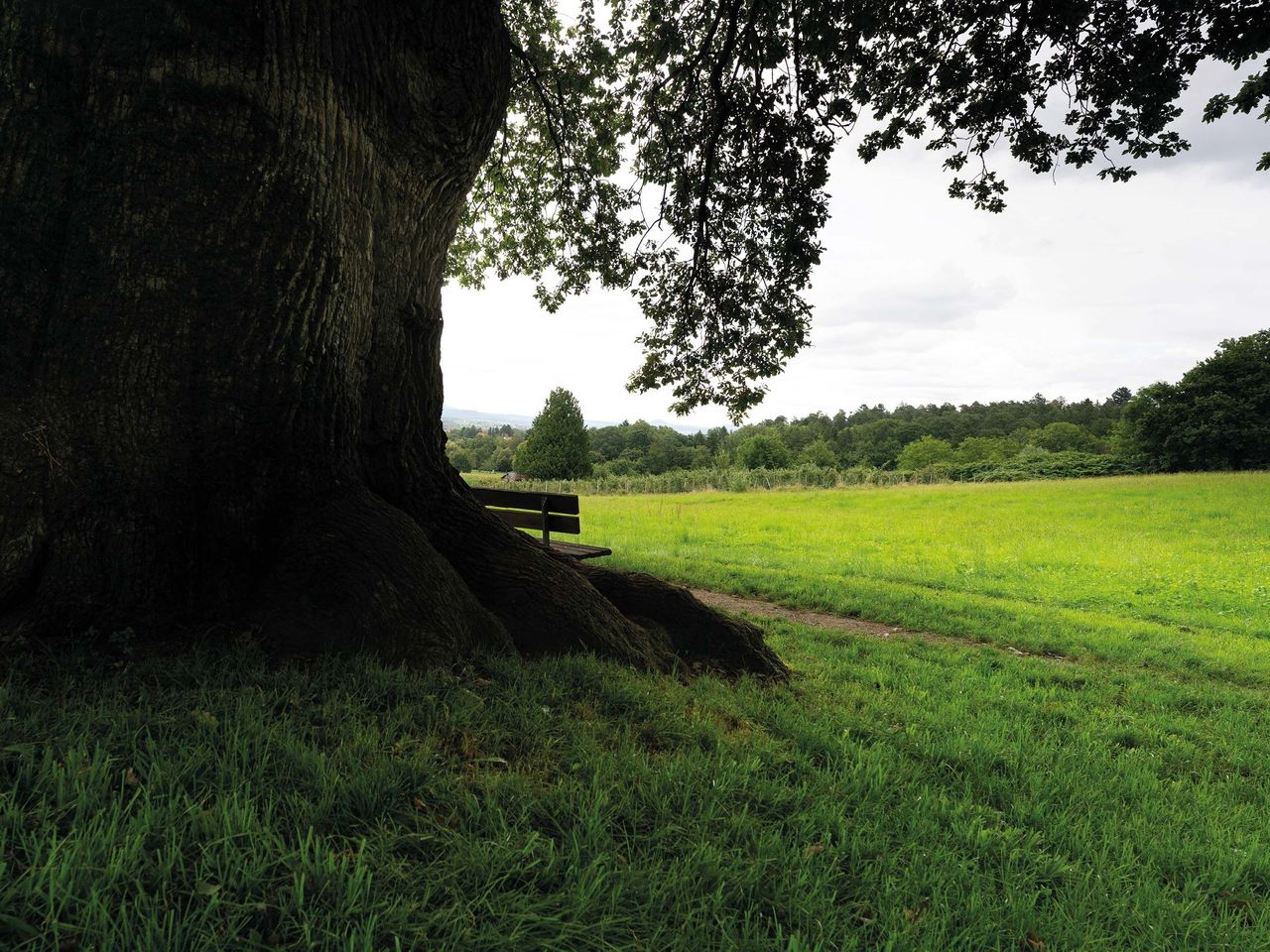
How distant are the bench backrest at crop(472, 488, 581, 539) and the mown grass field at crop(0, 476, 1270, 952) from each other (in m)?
5.61

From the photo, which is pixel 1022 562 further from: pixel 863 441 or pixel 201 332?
pixel 863 441

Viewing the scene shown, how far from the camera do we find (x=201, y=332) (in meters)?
2.98

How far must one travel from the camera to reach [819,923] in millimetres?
1881

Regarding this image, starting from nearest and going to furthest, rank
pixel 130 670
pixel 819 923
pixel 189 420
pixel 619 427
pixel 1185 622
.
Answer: pixel 819 923 < pixel 130 670 < pixel 189 420 < pixel 1185 622 < pixel 619 427

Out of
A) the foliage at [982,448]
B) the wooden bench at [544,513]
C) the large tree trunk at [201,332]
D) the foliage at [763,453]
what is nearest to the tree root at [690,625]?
Answer: the large tree trunk at [201,332]

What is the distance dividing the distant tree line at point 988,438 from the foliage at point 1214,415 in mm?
82

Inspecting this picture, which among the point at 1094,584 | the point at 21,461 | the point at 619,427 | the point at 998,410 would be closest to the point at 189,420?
the point at 21,461

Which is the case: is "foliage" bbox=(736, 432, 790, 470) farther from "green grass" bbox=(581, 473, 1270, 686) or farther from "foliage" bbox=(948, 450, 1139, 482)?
"green grass" bbox=(581, 473, 1270, 686)

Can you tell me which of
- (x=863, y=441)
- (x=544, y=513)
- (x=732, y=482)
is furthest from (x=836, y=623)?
(x=863, y=441)

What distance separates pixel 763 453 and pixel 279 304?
88.9 metres

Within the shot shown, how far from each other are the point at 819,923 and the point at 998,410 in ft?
437

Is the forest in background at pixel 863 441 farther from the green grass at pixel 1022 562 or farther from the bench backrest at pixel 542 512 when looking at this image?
the bench backrest at pixel 542 512

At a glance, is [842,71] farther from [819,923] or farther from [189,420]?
[819,923]

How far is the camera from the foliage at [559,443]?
68188mm
